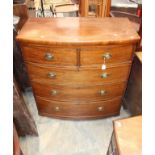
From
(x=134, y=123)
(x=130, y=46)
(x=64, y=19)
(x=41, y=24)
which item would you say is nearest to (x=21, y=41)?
(x=41, y=24)

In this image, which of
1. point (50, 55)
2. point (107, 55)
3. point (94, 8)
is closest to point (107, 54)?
point (107, 55)

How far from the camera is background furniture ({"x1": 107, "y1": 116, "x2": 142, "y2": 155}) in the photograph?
101cm

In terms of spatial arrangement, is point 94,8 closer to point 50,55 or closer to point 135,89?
point 50,55

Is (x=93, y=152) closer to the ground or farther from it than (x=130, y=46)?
closer to the ground

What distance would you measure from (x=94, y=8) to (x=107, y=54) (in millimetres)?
562

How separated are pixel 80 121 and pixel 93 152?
0.36 m

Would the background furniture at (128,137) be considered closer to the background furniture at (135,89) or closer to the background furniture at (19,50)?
the background furniture at (135,89)

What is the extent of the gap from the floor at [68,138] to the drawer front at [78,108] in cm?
10

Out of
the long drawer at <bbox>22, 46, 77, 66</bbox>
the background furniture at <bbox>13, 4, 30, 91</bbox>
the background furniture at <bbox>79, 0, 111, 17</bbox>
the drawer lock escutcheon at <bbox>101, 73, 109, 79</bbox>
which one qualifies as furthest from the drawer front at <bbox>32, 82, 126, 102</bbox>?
the background furniture at <bbox>79, 0, 111, 17</bbox>

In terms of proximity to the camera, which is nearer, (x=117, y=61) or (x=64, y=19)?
(x=117, y=61)

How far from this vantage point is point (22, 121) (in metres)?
1.67

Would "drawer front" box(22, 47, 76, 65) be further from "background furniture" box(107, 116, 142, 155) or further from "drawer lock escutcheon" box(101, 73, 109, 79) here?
"background furniture" box(107, 116, 142, 155)
